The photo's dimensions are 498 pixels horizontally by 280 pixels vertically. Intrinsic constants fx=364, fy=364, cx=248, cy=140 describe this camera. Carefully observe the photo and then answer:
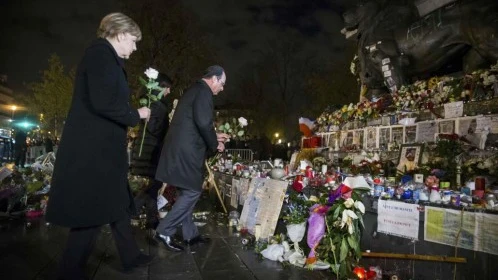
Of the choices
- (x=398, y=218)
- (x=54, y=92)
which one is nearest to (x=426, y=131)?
(x=398, y=218)

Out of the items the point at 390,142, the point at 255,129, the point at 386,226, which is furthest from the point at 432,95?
the point at 255,129

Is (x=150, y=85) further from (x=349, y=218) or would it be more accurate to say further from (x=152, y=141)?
(x=349, y=218)

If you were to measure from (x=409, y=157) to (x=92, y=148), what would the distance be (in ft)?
19.5

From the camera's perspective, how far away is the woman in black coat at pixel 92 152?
2898 millimetres

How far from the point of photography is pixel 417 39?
9070 millimetres

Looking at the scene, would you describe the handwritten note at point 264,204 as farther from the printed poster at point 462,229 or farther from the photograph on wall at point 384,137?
the photograph on wall at point 384,137

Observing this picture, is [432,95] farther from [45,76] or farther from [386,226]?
[45,76]

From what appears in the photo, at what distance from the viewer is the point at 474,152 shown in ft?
19.6

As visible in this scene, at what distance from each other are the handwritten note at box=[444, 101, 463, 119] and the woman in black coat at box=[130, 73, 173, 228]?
523 cm

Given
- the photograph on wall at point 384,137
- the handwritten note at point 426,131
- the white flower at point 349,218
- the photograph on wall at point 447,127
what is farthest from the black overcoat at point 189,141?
Result: the photograph on wall at point 384,137

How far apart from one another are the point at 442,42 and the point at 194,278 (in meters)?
7.92

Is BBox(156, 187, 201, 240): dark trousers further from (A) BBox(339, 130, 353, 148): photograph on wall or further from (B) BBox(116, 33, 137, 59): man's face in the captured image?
(A) BBox(339, 130, 353, 148): photograph on wall

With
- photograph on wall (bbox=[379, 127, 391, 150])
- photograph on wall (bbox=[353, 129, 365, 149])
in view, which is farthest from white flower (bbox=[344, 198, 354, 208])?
photograph on wall (bbox=[353, 129, 365, 149])

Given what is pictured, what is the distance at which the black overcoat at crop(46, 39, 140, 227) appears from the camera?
9.50 feet
